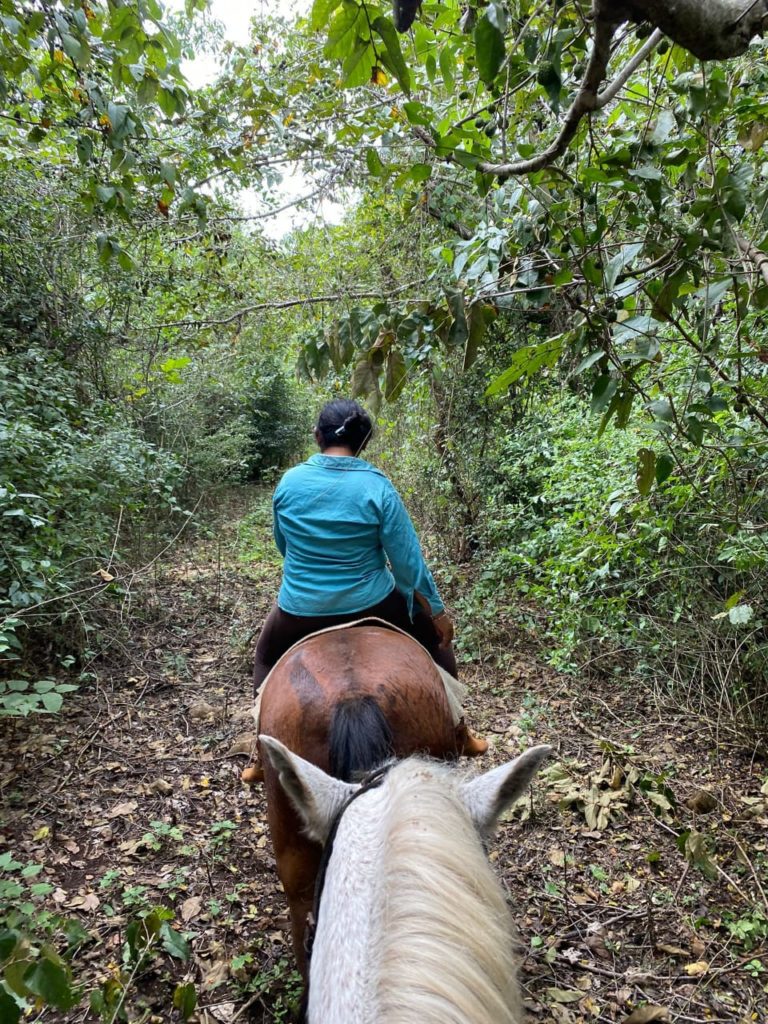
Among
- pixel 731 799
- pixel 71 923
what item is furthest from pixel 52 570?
pixel 731 799

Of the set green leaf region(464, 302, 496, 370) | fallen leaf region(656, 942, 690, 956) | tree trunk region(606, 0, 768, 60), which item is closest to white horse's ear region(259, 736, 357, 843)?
green leaf region(464, 302, 496, 370)

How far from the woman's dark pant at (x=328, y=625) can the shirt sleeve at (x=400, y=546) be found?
0.31 feet

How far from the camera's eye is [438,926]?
0.90 meters

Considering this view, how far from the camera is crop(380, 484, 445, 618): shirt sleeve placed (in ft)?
8.04

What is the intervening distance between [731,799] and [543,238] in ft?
10.5

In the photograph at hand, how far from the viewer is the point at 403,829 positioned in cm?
108

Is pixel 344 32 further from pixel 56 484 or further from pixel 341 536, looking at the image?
pixel 56 484

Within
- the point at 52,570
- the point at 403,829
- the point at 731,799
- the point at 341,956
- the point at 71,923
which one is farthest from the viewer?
the point at 52,570

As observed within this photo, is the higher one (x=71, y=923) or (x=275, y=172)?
(x=275, y=172)

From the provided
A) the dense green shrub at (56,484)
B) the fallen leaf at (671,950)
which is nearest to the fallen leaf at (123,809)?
the dense green shrub at (56,484)

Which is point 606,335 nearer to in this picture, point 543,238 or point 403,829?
point 543,238

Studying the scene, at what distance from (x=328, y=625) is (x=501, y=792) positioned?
1.24 meters

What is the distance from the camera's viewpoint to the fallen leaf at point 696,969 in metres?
2.39

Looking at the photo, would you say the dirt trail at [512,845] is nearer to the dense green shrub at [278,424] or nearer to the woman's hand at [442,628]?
the woman's hand at [442,628]
